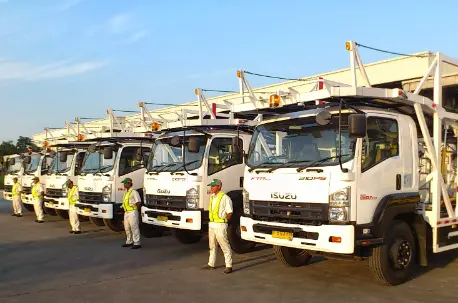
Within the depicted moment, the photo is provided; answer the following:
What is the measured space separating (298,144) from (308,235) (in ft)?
4.34

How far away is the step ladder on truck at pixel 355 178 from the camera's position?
6.06 m

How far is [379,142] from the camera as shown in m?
6.46

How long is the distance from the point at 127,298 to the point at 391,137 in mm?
4131

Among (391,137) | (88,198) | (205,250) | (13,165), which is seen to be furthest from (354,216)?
(13,165)

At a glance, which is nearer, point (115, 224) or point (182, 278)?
point (182, 278)

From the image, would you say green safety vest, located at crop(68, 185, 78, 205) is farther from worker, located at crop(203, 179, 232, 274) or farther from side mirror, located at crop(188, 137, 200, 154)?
worker, located at crop(203, 179, 232, 274)

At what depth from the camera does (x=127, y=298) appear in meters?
6.21

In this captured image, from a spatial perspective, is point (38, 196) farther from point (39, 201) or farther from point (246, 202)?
point (246, 202)

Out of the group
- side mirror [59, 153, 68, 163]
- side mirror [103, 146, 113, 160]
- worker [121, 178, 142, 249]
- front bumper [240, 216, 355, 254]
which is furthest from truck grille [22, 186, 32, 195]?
front bumper [240, 216, 355, 254]

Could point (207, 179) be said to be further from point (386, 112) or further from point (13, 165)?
point (13, 165)

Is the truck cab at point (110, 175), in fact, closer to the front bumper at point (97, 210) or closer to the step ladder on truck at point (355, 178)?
the front bumper at point (97, 210)

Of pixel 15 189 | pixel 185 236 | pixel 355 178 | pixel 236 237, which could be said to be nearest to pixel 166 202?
pixel 185 236

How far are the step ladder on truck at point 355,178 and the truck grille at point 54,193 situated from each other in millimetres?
8040

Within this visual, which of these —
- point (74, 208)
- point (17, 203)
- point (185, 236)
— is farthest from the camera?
point (17, 203)
